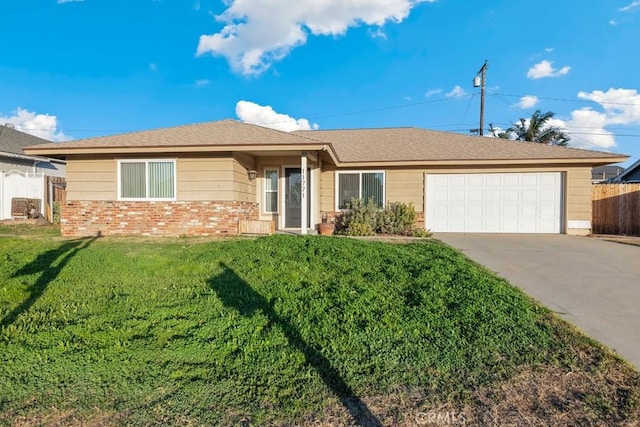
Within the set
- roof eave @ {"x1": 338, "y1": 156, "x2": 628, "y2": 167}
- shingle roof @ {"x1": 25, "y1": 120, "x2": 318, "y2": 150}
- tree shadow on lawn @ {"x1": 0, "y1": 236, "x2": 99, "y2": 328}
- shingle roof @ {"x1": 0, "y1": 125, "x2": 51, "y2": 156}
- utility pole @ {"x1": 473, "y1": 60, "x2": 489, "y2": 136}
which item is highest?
utility pole @ {"x1": 473, "y1": 60, "x2": 489, "y2": 136}

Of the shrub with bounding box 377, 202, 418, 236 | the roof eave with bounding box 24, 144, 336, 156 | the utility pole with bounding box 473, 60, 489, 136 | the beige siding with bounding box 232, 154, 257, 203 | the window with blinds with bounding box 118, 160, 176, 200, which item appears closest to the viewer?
the roof eave with bounding box 24, 144, 336, 156

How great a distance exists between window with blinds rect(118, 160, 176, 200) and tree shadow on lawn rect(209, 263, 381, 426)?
5.34 m

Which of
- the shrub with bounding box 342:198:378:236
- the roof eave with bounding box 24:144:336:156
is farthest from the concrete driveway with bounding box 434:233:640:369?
the roof eave with bounding box 24:144:336:156

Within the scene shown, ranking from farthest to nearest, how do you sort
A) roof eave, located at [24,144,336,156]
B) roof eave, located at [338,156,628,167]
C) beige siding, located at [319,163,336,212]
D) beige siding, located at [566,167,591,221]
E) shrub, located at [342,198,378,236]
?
1. beige siding, located at [319,163,336,212]
2. beige siding, located at [566,167,591,221]
3. roof eave, located at [338,156,628,167]
4. shrub, located at [342,198,378,236]
5. roof eave, located at [24,144,336,156]

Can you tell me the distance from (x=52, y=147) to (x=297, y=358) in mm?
10764

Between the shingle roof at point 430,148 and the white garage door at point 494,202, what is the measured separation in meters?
0.67

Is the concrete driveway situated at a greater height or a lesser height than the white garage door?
lesser

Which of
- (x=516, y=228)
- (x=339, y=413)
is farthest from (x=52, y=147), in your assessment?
(x=516, y=228)

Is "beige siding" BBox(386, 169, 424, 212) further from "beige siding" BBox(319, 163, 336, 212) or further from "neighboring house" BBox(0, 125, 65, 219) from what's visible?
"neighboring house" BBox(0, 125, 65, 219)

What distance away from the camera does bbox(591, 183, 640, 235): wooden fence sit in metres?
12.9

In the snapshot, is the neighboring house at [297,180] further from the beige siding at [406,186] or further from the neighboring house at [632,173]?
the neighboring house at [632,173]

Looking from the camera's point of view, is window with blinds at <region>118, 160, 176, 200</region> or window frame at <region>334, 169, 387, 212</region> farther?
window frame at <region>334, 169, 387, 212</region>

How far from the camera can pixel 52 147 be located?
10.4m

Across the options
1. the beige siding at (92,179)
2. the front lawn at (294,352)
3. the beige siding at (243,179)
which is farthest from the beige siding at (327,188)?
the front lawn at (294,352)
